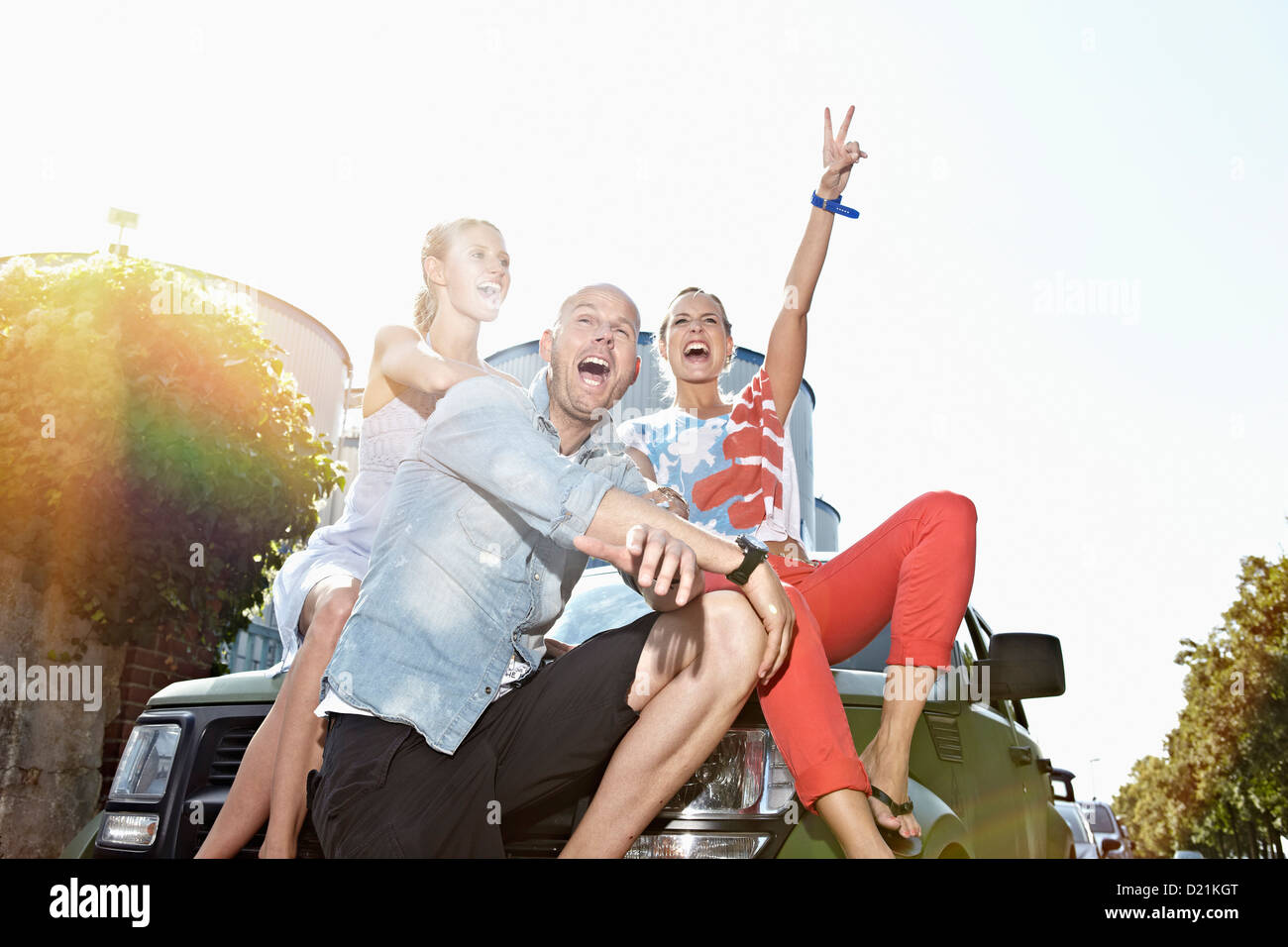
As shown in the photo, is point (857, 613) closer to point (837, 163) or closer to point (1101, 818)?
point (837, 163)

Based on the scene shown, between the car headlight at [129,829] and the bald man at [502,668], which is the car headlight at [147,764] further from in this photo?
the bald man at [502,668]

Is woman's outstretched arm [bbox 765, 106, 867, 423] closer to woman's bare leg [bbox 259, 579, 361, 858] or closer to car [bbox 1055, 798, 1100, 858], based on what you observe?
woman's bare leg [bbox 259, 579, 361, 858]

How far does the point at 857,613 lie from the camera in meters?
2.52

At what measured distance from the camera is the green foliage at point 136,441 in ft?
18.5

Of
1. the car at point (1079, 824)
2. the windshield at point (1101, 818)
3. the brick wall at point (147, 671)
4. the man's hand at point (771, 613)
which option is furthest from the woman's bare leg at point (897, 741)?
the windshield at point (1101, 818)

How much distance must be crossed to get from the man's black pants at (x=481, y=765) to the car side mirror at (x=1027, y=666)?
→ 1.34m

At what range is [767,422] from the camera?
2971 millimetres

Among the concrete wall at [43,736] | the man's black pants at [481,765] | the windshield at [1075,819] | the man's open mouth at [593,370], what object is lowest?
the windshield at [1075,819]

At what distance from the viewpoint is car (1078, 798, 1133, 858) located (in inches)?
639

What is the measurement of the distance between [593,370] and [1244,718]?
84.1ft

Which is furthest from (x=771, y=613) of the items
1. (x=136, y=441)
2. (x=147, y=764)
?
(x=136, y=441)
